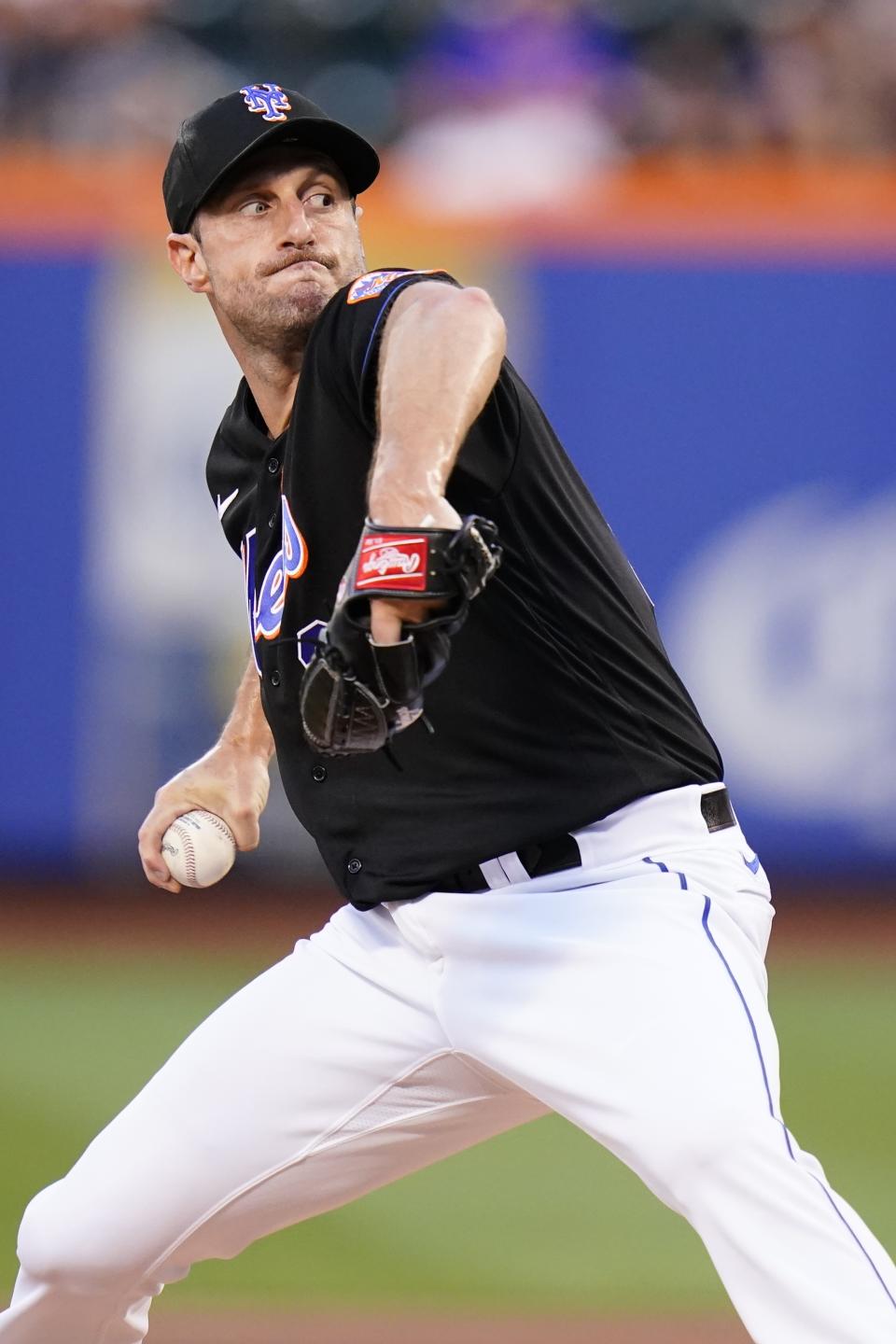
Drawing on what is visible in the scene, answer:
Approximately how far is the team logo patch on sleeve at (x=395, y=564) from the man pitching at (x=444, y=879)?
0.12m

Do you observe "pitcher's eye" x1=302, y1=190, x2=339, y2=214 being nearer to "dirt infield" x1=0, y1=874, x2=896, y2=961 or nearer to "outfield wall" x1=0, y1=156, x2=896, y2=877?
"dirt infield" x1=0, y1=874, x2=896, y2=961

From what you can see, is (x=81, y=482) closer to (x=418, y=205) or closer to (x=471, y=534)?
(x=418, y=205)

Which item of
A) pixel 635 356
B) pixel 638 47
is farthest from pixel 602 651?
pixel 638 47

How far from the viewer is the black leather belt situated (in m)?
2.68

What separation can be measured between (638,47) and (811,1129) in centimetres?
612

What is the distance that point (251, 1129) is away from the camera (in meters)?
2.78

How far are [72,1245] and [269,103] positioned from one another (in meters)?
1.76

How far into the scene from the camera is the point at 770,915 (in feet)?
9.09

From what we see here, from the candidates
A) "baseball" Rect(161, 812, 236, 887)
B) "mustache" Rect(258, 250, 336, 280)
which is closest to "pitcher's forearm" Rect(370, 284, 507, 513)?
"mustache" Rect(258, 250, 336, 280)

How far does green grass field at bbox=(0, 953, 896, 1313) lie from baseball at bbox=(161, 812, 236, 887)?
1496 millimetres

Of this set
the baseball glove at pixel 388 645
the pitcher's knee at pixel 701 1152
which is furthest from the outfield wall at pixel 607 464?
the baseball glove at pixel 388 645

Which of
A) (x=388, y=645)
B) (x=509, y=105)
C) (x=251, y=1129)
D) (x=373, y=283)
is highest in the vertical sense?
(x=509, y=105)

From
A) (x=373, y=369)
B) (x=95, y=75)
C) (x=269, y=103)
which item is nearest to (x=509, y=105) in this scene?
(x=95, y=75)

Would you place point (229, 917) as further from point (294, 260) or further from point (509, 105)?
point (294, 260)
